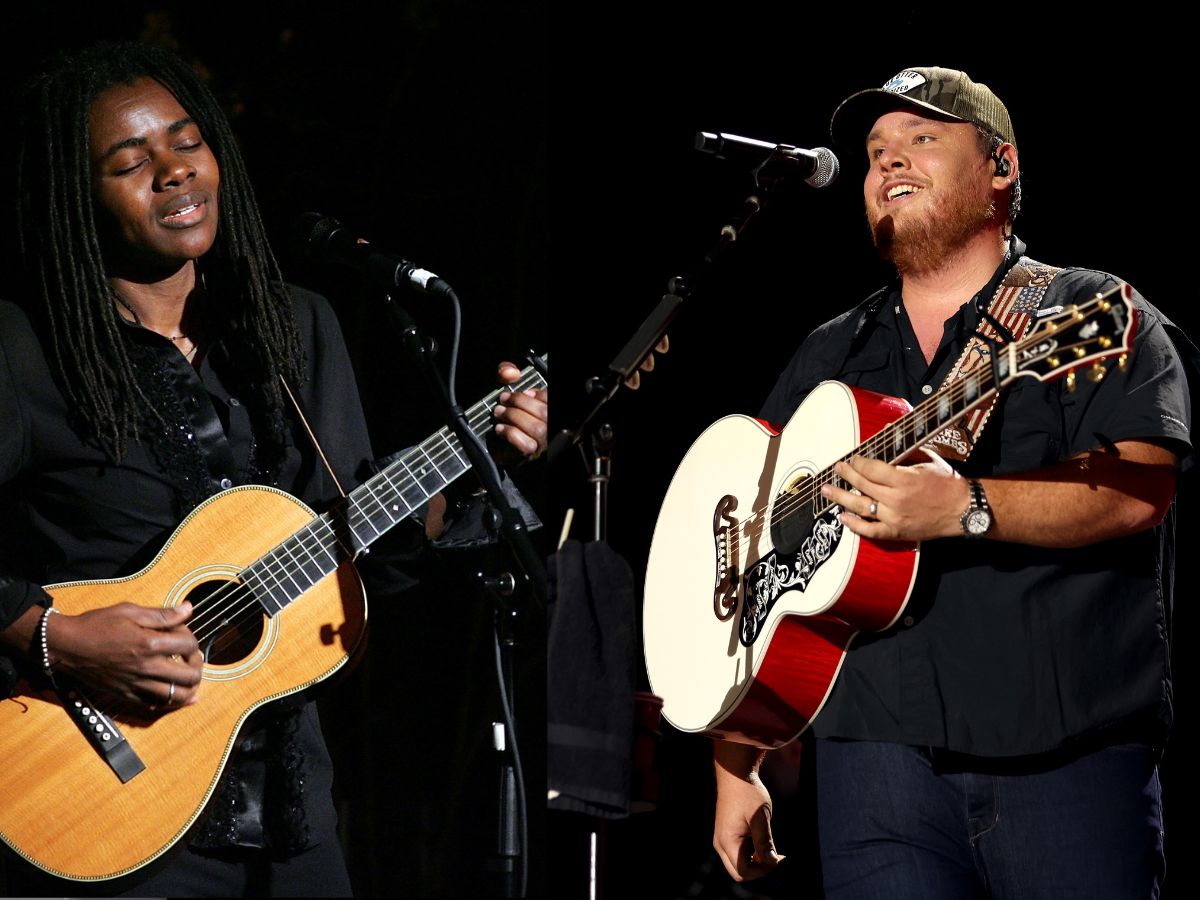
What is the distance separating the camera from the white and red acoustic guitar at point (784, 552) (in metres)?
1.95

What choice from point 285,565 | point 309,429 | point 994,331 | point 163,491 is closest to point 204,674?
point 285,565

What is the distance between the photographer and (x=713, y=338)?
117 inches

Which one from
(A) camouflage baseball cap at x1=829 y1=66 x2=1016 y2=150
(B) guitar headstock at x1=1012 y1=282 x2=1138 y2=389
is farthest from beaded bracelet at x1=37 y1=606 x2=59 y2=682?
(A) camouflage baseball cap at x1=829 y1=66 x2=1016 y2=150

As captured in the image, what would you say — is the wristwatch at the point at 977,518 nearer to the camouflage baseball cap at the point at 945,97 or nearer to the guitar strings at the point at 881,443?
the guitar strings at the point at 881,443

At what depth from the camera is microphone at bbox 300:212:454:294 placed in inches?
99.9

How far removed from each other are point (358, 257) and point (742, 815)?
133 centimetres

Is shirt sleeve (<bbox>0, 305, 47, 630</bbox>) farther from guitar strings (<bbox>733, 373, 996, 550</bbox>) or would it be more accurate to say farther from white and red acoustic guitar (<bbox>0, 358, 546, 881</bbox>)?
guitar strings (<bbox>733, 373, 996, 550</bbox>)

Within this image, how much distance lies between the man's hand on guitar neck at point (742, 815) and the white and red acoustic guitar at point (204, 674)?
29.5 inches

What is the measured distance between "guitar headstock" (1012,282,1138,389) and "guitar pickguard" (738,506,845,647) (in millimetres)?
444

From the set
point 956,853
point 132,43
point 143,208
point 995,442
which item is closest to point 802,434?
point 995,442

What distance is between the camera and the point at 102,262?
2340 mm

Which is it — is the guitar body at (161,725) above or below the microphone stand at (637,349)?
below

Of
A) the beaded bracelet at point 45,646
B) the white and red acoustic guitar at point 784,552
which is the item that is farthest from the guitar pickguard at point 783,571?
the beaded bracelet at point 45,646

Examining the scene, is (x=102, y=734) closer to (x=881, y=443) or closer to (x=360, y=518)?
(x=360, y=518)
